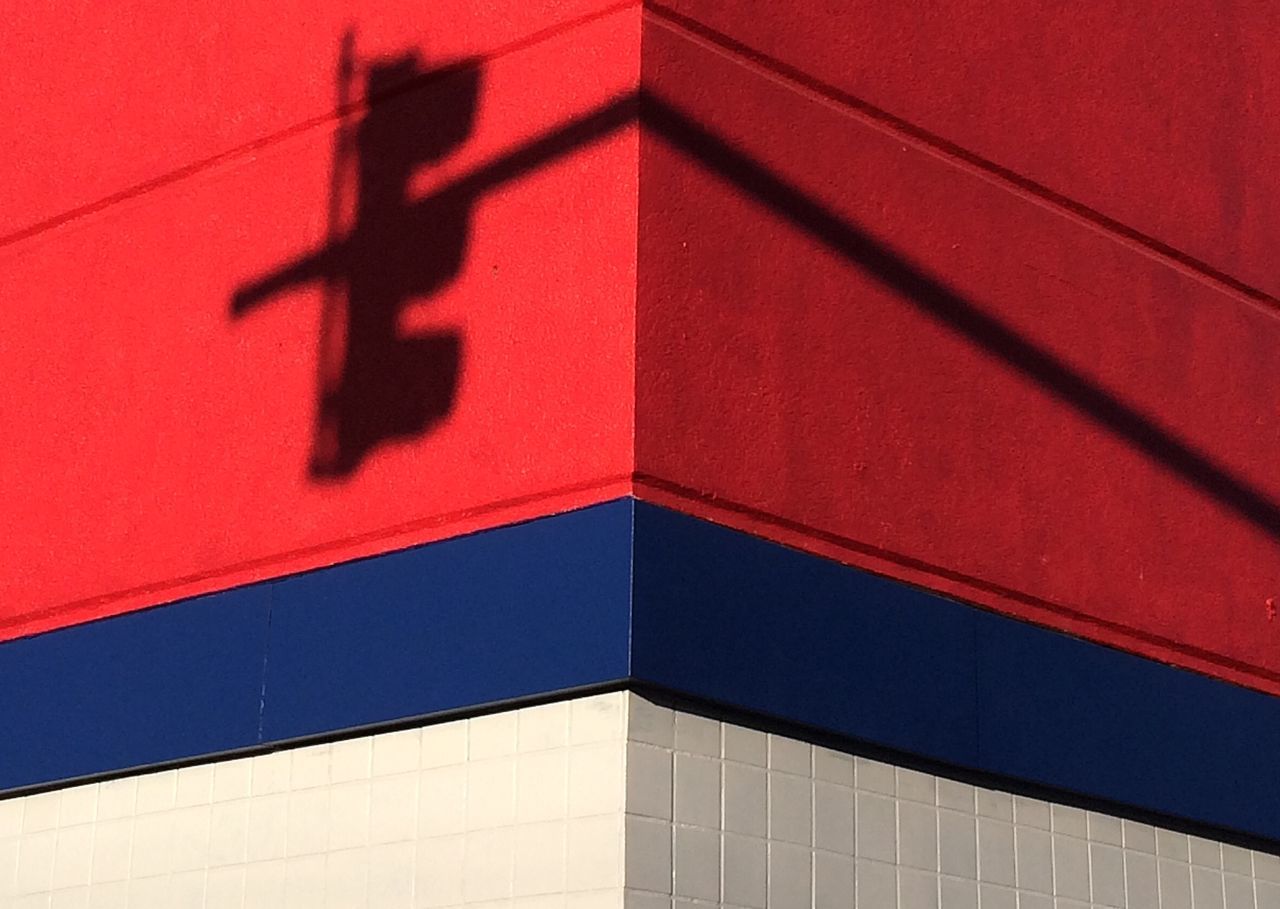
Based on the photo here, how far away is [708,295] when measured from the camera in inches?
295

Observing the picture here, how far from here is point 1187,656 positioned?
9016mm

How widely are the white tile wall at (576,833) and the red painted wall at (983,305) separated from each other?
766 mm

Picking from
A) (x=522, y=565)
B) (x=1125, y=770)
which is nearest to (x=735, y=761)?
(x=522, y=565)

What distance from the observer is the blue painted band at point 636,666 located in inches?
278

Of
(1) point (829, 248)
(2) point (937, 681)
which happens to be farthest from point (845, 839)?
(1) point (829, 248)

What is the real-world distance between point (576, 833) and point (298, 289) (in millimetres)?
2526

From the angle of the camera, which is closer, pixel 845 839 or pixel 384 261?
pixel 845 839

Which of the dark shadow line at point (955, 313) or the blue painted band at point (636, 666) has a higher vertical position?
the dark shadow line at point (955, 313)

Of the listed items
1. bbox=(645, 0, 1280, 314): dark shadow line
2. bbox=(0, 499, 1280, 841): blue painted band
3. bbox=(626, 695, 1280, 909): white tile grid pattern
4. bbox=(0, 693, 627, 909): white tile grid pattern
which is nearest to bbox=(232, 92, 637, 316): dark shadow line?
bbox=(645, 0, 1280, 314): dark shadow line

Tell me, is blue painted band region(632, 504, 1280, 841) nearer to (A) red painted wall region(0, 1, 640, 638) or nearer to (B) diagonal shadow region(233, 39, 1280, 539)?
(A) red painted wall region(0, 1, 640, 638)

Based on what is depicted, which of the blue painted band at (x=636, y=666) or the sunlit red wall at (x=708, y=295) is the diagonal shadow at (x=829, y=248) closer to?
the sunlit red wall at (x=708, y=295)

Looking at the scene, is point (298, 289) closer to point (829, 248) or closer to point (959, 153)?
point (829, 248)

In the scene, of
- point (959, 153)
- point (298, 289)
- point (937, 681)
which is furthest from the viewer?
point (959, 153)

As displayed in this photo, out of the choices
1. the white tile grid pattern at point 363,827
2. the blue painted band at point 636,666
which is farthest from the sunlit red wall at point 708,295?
the white tile grid pattern at point 363,827
